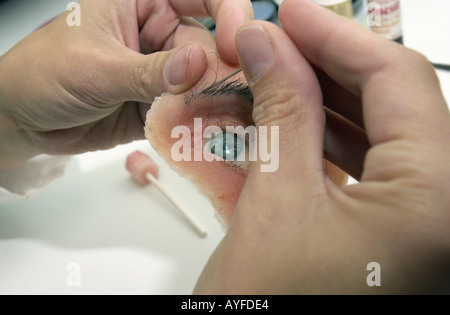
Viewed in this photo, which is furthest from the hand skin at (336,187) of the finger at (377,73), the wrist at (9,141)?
the wrist at (9,141)

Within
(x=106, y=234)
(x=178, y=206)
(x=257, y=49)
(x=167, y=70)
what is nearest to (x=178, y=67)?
(x=167, y=70)

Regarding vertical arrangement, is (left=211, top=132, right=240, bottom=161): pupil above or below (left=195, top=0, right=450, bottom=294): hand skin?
below

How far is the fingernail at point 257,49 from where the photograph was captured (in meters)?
0.55

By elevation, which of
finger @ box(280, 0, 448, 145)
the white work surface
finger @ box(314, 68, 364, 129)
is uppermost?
finger @ box(280, 0, 448, 145)

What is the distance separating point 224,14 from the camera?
2.64 feet

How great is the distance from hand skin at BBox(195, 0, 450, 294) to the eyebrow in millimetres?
124

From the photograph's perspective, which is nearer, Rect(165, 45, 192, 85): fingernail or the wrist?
Rect(165, 45, 192, 85): fingernail

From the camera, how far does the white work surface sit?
3.08ft

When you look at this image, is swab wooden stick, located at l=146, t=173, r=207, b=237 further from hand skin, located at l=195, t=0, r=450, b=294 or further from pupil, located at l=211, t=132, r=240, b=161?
hand skin, located at l=195, t=0, r=450, b=294

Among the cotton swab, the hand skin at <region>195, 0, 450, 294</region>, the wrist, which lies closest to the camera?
the hand skin at <region>195, 0, 450, 294</region>

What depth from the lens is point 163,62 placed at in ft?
2.29

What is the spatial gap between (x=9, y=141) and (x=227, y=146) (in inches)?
25.3

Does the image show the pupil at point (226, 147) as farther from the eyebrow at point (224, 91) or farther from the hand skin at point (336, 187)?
the hand skin at point (336, 187)

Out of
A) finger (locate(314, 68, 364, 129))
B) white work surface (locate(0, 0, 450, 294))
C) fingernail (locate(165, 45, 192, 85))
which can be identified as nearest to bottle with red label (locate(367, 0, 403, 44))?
white work surface (locate(0, 0, 450, 294))
